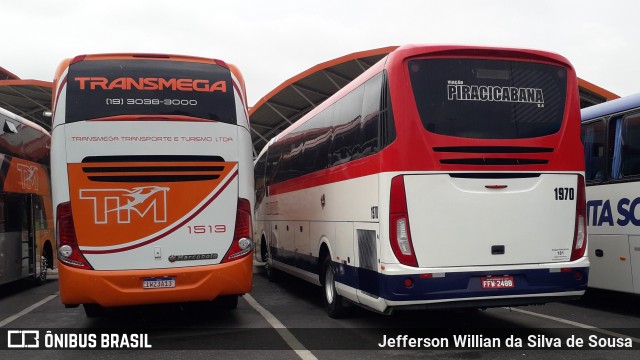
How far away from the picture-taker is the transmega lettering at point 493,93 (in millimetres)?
7020

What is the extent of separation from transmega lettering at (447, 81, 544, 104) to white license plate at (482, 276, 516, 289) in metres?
2.04

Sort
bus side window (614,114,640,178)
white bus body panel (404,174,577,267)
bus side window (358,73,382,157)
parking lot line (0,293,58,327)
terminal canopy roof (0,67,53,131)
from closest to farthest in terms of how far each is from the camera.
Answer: white bus body panel (404,174,577,267)
bus side window (358,73,382,157)
bus side window (614,114,640,178)
parking lot line (0,293,58,327)
terminal canopy roof (0,67,53,131)

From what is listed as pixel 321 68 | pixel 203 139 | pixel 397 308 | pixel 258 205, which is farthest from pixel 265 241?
pixel 321 68

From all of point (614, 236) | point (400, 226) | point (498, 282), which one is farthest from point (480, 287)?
point (614, 236)

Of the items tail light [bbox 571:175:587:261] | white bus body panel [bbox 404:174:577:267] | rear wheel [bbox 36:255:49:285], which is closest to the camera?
white bus body panel [bbox 404:174:577:267]

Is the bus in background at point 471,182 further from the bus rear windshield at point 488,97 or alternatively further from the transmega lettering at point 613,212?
the transmega lettering at point 613,212

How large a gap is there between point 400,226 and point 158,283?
3129 mm

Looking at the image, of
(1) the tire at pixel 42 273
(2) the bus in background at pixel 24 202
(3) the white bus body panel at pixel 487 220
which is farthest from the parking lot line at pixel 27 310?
(3) the white bus body panel at pixel 487 220

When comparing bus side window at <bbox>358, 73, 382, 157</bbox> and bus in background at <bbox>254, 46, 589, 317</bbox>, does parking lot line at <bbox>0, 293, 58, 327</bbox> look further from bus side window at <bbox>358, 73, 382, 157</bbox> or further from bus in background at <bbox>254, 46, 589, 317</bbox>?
bus side window at <bbox>358, 73, 382, 157</bbox>

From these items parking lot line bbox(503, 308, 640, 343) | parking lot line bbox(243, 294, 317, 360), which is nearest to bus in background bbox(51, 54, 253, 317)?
parking lot line bbox(243, 294, 317, 360)

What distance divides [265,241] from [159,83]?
318 inches

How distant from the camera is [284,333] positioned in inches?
310

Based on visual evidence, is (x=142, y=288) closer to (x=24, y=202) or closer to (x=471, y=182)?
(x=471, y=182)

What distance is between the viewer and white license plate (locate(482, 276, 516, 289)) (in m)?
6.79
